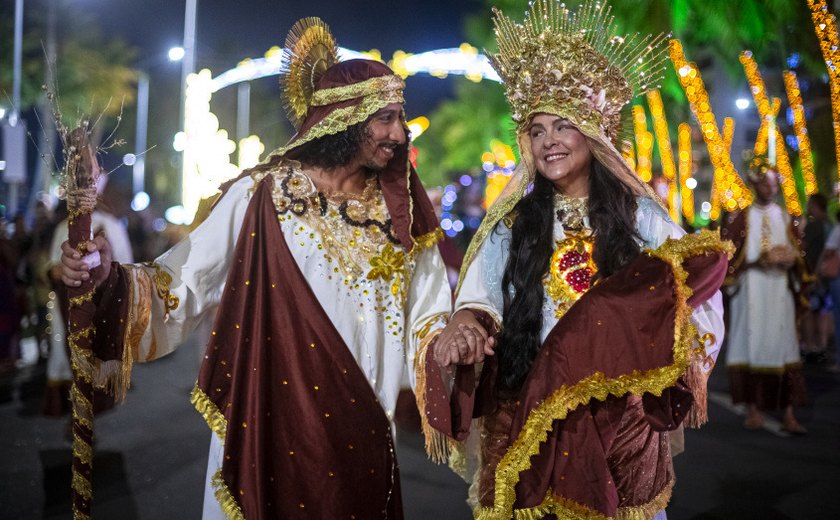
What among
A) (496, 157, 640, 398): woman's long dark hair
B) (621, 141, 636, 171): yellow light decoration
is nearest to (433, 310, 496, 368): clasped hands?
(496, 157, 640, 398): woman's long dark hair

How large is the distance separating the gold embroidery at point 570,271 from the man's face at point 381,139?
0.87 m

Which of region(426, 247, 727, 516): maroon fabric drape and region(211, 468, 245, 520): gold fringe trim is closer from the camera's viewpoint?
region(426, 247, 727, 516): maroon fabric drape

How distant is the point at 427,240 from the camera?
163 inches

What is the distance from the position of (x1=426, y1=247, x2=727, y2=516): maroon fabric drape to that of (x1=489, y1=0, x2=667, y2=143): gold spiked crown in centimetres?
74

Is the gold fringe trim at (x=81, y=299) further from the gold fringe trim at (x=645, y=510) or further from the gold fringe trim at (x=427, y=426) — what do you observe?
the gold fringe trim at (x=645, y=510)

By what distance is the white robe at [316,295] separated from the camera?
3.86 meters

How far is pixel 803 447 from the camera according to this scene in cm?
779

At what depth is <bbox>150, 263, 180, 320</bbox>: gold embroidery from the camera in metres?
3.80

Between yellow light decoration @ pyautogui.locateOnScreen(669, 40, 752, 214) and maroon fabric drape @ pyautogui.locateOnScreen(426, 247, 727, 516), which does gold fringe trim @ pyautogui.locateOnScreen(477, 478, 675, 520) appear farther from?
yellow light decoration @ pyautogui.locateOnScreen(669, 40, 752, 214)

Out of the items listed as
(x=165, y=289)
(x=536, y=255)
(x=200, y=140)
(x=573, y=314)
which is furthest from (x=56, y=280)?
(x=200, y=140)

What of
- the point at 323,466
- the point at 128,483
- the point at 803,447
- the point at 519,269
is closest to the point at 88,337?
the point at 323,466

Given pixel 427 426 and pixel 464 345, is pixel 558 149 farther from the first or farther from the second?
pixel 427 426

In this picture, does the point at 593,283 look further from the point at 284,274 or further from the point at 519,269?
the point at 284,274

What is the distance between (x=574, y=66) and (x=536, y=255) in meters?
0.76
